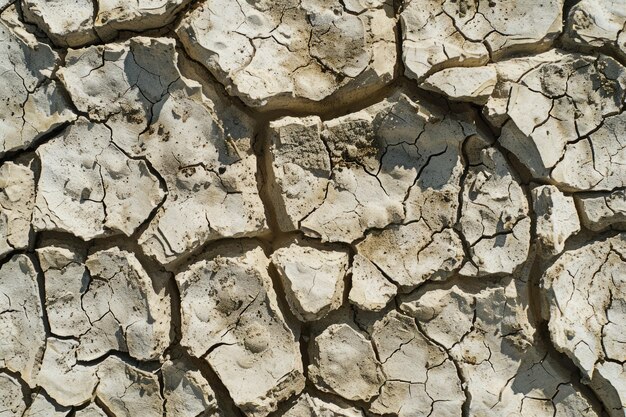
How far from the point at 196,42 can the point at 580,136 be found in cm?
150

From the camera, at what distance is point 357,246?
2.48 metres

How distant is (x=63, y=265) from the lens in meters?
2.46

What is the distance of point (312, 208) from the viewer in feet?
8.18

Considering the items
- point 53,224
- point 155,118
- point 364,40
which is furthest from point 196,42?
point 53,224

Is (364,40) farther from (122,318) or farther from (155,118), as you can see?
(122,318)

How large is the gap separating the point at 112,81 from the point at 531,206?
1.66 metres

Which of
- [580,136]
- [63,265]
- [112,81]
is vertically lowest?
[63,265]

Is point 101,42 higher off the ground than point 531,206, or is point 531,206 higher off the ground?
point 101,42

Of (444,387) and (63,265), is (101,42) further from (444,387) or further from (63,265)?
(444,387)

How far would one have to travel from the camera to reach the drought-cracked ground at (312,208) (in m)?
2.43

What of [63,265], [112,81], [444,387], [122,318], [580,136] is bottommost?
[444,387]

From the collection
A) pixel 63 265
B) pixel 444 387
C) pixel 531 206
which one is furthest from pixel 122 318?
pixel 531 206

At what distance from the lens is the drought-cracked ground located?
2.43m

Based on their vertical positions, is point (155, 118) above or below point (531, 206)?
above
